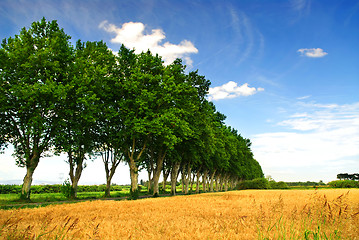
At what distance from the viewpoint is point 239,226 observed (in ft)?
24.1

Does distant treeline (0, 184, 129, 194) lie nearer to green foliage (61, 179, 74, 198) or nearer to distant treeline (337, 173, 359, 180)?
green foliage (61, 179, 74, 198)

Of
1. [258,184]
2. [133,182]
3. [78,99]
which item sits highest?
[78,99]

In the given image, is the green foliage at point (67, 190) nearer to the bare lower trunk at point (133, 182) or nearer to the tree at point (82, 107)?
the tree at point (82, 107)

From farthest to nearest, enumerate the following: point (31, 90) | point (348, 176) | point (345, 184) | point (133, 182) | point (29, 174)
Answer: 1. point (348, 176)
2. point (345, 184)
3. point (133, 182)
4. point (29, 174)
5. point (31, 90)

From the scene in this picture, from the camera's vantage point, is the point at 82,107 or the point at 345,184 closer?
the point at 82,107

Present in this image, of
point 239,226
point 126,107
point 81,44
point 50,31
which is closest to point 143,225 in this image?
point 239,226

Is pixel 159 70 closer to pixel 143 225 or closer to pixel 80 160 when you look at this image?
pixel 80 160

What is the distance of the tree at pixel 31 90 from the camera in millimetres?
26969

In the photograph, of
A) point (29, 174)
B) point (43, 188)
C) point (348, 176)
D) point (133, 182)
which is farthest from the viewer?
point (348, 176)

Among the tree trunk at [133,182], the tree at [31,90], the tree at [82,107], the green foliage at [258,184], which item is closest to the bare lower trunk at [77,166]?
the tree at [82,107]

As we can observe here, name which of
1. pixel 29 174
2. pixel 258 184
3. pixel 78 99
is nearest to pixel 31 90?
pixel 78 99

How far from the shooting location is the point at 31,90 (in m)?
26.3

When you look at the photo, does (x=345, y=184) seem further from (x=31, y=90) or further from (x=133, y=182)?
(x=31, y=90)

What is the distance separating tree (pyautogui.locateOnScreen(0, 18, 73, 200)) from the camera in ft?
88.5
